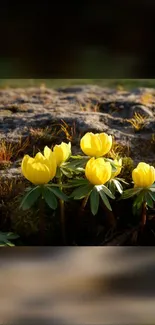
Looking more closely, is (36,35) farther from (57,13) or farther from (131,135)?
(131,135)

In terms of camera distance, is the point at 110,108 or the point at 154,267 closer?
the point at 154,267

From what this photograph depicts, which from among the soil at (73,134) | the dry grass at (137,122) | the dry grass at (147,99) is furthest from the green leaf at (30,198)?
the dry grass at (147,99)

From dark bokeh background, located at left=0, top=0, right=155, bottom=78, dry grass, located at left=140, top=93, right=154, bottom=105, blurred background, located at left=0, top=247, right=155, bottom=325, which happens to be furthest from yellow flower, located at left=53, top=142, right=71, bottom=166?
dark bokeh background, located at left=0, top=0, right=155, bottom=78

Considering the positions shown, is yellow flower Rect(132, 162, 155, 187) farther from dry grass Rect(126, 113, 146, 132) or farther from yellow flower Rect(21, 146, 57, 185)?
dry grass Rect(126, 113, 146, 132)

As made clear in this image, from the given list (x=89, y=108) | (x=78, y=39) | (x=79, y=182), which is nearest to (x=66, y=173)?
(x=79, y=182)

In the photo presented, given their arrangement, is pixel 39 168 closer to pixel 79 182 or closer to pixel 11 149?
pixel 79 182

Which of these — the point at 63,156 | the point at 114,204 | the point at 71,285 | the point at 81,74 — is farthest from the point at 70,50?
the point at 114,204
